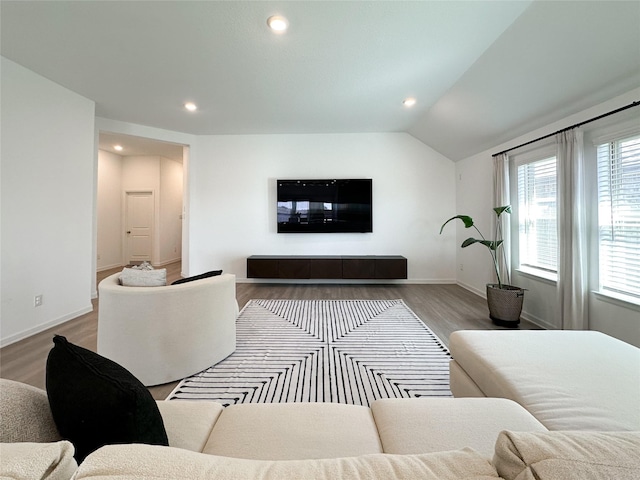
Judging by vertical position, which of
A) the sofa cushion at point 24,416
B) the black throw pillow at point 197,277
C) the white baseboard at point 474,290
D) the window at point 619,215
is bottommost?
the white baseboard at point 474,290

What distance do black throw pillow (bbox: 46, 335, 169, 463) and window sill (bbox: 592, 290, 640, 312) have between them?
347cm

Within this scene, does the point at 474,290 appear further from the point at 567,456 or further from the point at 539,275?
the point at 567,456

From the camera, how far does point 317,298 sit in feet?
13.1

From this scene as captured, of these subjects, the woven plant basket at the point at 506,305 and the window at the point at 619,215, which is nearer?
the window at the point at 619,215

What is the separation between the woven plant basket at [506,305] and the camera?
2.87 metres

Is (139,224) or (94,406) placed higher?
(139,224)

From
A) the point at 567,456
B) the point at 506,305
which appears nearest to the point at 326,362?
the point at 567,456

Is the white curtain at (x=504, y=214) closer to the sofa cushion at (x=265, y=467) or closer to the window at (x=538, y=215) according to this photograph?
the window at (x=538, y=215)

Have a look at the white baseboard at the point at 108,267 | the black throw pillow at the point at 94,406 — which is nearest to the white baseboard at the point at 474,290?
the black throw pillow at the point at 94,406

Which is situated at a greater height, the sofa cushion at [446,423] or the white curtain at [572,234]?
the white curtain at [572,234]

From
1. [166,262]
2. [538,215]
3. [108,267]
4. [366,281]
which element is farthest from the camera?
[166,262]

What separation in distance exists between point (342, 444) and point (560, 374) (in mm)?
1100

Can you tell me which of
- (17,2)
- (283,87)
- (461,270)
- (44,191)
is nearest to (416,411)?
(283,87)

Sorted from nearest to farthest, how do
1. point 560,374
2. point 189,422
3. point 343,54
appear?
1. point 189,422
2. point 560,374
3. point 343,54
